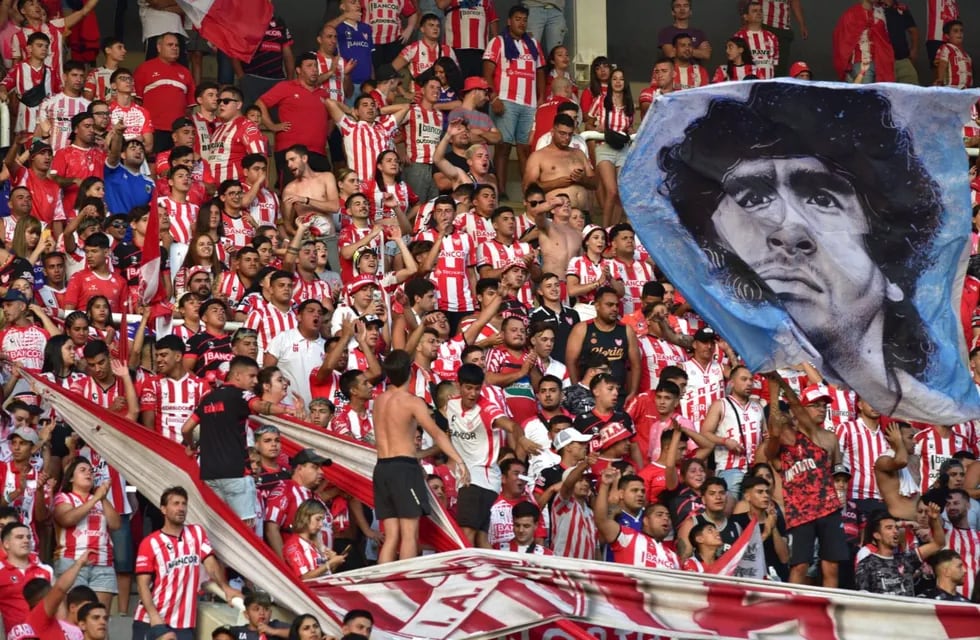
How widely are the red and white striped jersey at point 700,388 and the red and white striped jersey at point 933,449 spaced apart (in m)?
1.53

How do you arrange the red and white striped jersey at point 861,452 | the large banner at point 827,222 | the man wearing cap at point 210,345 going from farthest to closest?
the red and white striped jersey at point 861,452 → the man wearing cap at point 210,345 → the large banner at point 827,222

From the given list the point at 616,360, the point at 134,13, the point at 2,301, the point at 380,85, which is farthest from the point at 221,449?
the point at 134,13

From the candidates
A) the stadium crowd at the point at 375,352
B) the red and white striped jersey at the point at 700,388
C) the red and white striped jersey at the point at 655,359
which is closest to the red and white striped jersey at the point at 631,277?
the stadium crowd at the point at 375,352

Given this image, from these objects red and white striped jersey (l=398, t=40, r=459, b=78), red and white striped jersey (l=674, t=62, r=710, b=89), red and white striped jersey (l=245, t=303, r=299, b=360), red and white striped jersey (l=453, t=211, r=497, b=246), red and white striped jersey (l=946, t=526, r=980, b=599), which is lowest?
red and white striped jersey (l=946, t=526, r=980, b=599)

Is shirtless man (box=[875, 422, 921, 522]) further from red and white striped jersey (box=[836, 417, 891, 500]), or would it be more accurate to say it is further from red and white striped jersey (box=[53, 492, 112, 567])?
red and white striped jersey (box=[53, 492, 112, 567])

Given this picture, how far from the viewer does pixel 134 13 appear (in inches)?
981

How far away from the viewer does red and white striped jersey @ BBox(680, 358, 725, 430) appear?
→ 17.1 m

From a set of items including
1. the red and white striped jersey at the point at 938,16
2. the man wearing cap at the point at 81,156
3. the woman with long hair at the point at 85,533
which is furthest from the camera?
the red and white striped jersey at the point at 938,16

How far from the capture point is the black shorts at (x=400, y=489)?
14477mm

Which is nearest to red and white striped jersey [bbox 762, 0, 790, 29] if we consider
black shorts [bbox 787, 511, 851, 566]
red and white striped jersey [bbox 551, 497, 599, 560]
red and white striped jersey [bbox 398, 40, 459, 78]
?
red and white striped jersey [bbox 398, 40, 459, 78]

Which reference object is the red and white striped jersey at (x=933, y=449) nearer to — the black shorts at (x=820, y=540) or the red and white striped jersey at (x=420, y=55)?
the black shorts at (x=820, y=540)

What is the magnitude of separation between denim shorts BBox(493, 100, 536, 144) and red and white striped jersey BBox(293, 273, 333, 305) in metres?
4.26

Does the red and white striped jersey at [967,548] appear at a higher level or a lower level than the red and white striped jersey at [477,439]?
lower

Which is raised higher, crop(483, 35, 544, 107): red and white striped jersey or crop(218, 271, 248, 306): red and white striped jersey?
crop(483, 35, 544, 107): red and white striped jersey
